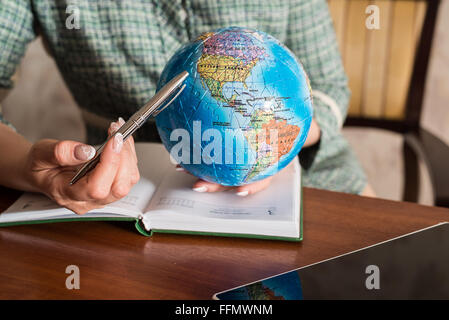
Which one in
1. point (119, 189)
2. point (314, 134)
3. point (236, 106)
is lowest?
point (314, 134)

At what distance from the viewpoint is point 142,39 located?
3.77ft

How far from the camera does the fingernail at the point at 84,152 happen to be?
0.72m

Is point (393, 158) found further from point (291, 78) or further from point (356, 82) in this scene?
point (291, 78)

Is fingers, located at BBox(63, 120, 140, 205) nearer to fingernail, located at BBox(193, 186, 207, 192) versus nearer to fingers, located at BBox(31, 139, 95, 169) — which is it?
fingers, located at BBox(31, 139, 95, 169)

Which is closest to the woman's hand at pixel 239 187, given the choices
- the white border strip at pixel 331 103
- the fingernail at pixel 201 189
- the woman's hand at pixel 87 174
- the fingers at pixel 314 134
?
the fingernail at pixel 201 189

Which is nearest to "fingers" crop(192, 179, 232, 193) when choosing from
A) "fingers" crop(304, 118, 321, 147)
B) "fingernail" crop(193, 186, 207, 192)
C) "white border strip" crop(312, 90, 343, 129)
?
"fingernail" crop(193, 186, 207, 192)

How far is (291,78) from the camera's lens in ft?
2.44

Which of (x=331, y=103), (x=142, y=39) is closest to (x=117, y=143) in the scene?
(x=142, y=39)

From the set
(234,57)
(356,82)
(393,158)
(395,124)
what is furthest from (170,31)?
(393,158)

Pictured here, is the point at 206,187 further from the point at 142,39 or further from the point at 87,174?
the point at 142,39

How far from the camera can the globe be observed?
710 millimetres

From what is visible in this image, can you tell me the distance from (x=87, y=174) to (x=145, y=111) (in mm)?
133

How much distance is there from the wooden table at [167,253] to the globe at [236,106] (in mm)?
129
